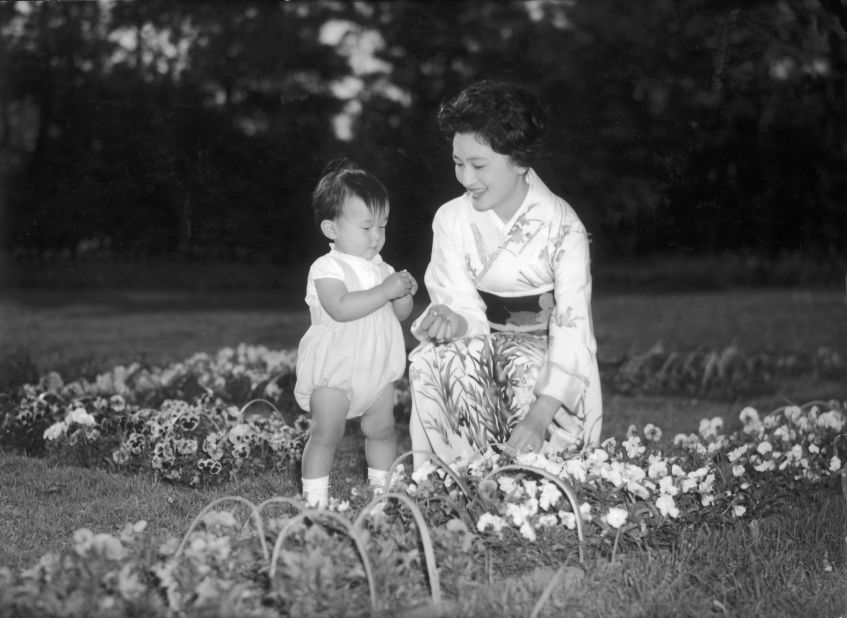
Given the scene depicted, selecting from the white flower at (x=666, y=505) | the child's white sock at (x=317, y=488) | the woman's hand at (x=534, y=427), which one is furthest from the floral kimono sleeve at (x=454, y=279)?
the white flower at (x=666, y=505)

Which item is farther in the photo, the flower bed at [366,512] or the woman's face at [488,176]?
the woman's face at [488,176]

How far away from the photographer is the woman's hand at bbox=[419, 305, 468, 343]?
4070 mm

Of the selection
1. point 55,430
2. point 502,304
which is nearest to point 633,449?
point 502,304

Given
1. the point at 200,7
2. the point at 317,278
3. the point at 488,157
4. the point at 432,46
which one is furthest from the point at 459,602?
the point at 200,7

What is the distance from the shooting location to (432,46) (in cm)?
688

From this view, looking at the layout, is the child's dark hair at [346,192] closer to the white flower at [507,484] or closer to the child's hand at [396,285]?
the child's hand at [396,285]

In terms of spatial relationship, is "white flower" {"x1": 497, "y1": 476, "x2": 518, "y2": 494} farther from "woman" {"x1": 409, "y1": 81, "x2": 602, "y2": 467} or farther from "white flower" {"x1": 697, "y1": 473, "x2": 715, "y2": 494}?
"white flower" {"x1": 697, "y1": 473, "x2": 715, "y2": 494}

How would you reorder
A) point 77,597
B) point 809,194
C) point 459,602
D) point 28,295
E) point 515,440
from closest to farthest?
point 77,597
point 459,602
point 515,440
point 809,194
point 28,295

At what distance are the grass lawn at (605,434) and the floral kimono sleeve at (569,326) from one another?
0.70 m

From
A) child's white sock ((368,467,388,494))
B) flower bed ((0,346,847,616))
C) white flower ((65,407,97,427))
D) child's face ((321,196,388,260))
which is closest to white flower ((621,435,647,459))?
flower bed ((0,346,847,616))

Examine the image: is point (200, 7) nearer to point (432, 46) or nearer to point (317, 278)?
point (432, 46)

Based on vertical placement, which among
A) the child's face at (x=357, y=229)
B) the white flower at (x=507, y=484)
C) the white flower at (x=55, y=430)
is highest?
the child's face at (x=357, y=229)

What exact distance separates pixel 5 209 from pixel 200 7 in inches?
86.2

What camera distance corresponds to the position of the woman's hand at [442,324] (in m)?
4.07
